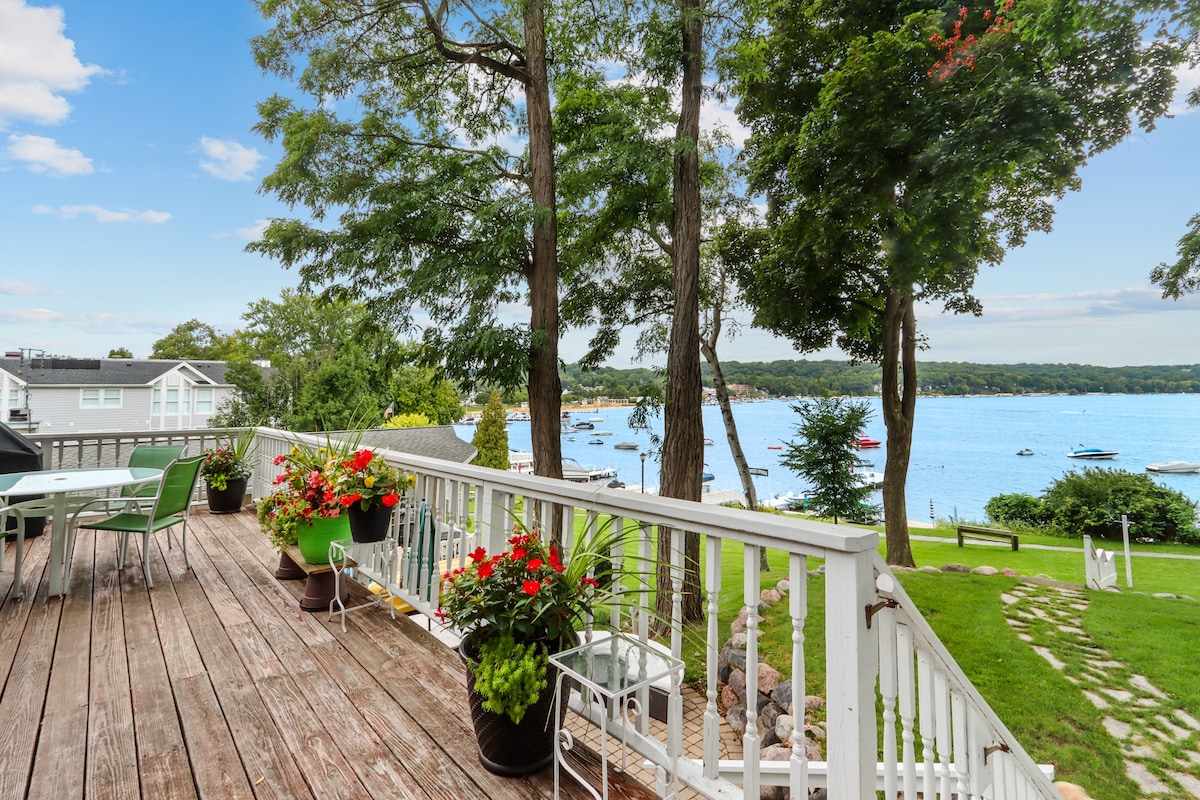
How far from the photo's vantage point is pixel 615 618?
1719 mm

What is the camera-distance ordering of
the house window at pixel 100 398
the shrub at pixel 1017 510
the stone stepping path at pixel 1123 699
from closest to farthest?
the stone stepping path at pixel 1123 699 < the shrub at pixel 1017 510 < the house window at pixel 100 398

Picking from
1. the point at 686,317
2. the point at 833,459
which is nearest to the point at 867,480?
the point at 833,459

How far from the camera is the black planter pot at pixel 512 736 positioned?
5.42 ft

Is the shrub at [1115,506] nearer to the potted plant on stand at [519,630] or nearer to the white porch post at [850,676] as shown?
the white porch post at [850,676]

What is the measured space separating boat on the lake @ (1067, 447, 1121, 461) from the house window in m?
31.7

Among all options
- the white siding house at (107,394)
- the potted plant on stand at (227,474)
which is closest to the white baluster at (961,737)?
the potted plant on stand at (227,474)

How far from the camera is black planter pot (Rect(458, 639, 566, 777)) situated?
1653mm

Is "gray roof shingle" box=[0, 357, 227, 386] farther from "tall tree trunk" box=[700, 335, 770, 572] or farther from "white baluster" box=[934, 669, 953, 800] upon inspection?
"white baluster" box=[934, 669, 953, 800]

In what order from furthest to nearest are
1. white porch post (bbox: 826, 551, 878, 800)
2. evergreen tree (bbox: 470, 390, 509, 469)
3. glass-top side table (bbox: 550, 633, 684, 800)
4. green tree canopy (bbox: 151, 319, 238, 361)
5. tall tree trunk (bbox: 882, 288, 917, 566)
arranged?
green tree canopy (bbox: 151, 319, 238, 361)
evergreen tree (bbox: 470, 390, 509, 469)
tall tree trunk (bbox: 882, 288, 917, 566)
glass-top side table (bbox: 550, 633, 684, 800)
white porch post (bbox: 826, 551, 878, 800)

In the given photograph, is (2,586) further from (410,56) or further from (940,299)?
(940,299)

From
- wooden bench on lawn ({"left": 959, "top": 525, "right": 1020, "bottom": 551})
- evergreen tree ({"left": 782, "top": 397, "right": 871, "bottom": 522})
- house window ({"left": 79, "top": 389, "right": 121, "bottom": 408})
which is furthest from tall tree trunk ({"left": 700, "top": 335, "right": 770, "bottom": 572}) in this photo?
house window ({"left": 79, "top": 389, "right": 121, "bottom": 408})

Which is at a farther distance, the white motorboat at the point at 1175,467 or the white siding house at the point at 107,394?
the white siding house at the point at 107,394

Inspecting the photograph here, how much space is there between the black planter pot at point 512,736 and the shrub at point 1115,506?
1565 centimetres

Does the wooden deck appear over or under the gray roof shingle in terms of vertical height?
under
